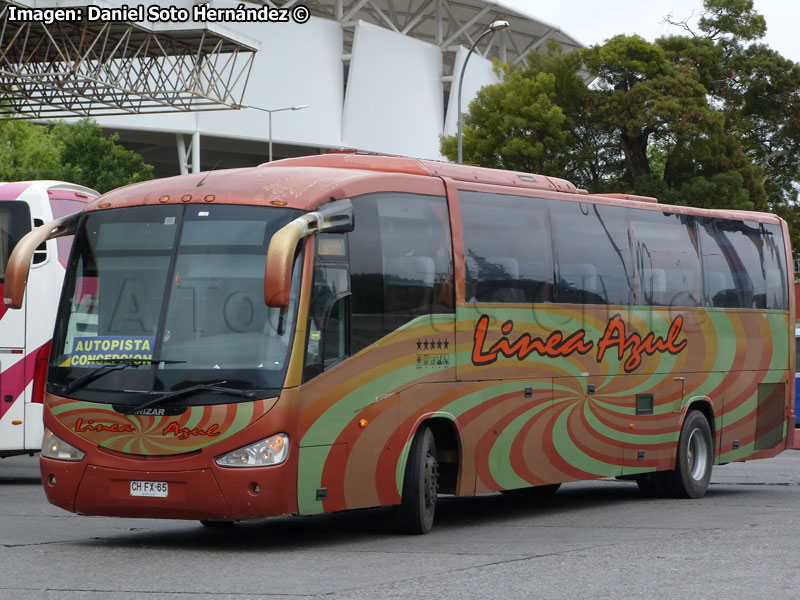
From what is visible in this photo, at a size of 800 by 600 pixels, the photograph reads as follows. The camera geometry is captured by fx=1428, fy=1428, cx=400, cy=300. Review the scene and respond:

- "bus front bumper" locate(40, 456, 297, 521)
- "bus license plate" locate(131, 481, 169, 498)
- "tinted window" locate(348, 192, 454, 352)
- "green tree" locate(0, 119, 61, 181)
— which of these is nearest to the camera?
"bus front bumper" locate(40, 456, 297, 521)

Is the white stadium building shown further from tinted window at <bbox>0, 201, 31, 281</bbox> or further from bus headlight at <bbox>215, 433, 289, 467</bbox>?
bus headlight at <bbox>215, 433, 289, 467</bbox>

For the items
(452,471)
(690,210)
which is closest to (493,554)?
(452,471)

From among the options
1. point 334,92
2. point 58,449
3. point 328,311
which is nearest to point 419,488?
point 328,311

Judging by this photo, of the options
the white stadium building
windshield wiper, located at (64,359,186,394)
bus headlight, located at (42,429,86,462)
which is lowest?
bus headlight, located at (42,429,86,462)

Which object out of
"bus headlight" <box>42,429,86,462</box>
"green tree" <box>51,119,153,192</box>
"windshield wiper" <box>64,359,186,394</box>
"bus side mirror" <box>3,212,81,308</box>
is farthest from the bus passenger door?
"green tree" <box>51,119,153,192</box>

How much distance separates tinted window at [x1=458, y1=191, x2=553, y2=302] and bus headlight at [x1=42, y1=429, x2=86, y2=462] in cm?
353

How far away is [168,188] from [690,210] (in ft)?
23.5

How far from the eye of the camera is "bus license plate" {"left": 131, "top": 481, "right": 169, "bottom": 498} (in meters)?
9.94

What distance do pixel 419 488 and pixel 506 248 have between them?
248cm

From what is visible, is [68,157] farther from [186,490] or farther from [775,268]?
[186,490]

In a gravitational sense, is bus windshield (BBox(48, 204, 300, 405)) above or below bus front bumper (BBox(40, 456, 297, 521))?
above

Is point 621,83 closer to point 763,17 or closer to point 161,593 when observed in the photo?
point 763,17

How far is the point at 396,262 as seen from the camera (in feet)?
36.7

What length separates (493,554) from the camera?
389 inches
